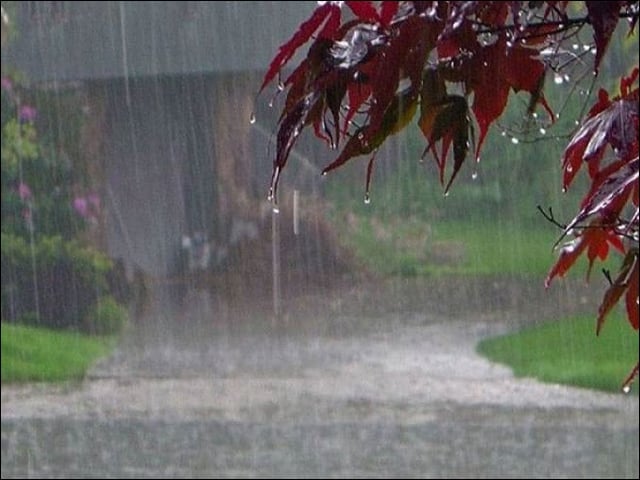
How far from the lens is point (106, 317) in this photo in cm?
871

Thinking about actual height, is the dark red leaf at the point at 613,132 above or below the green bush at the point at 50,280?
above

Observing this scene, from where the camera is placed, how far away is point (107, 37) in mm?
8781

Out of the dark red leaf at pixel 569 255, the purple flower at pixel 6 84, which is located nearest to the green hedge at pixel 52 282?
the purple flower at pixel 6 84

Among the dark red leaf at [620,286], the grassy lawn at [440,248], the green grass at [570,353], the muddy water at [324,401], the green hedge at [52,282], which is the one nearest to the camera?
the dark red leaf at [620,286]

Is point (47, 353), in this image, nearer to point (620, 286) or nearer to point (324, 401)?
point (324, 401)

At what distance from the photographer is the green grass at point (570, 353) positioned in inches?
313

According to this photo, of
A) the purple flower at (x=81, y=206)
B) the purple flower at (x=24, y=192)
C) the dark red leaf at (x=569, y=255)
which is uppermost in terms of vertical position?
the dark red leaf at (x=569, y=255)

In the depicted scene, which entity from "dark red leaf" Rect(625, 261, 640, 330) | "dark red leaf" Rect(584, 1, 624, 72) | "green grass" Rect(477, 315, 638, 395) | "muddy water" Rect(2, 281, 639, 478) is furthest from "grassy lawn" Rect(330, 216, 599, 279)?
"dark red leaf" Rect(584, 1, 624, 72)

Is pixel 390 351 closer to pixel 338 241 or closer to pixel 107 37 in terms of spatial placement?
pixel 338 241

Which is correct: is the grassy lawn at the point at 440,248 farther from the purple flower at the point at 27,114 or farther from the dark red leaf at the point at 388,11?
the dark red leaf at the point at 388,11

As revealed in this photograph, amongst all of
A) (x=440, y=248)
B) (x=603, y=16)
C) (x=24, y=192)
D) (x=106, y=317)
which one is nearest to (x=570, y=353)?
(x=440, y=248)

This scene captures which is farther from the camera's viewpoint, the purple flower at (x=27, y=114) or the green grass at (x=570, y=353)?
the purple flower at (x=27, y=114)

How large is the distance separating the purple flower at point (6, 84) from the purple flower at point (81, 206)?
0.85 m

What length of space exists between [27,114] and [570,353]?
12.9 feet
